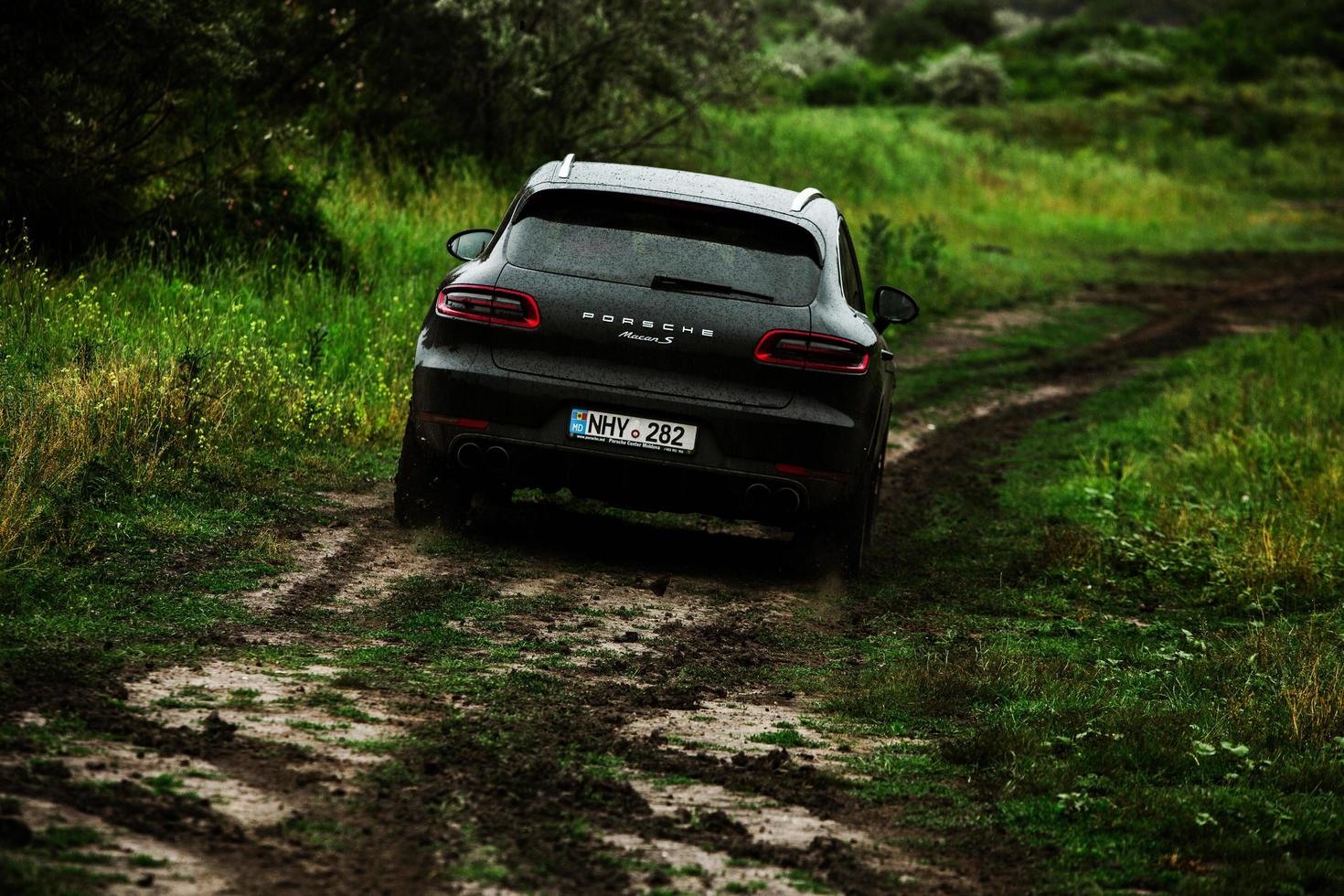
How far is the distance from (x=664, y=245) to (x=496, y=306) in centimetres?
85

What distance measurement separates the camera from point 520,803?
421 centimetres

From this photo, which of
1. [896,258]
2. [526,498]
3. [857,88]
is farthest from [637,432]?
[857,88]

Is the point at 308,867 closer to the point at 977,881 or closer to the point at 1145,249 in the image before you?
the point at 977,881

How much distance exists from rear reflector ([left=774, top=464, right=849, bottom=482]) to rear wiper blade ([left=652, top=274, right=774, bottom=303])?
0.77 metres

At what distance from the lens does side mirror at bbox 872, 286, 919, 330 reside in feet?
29.9

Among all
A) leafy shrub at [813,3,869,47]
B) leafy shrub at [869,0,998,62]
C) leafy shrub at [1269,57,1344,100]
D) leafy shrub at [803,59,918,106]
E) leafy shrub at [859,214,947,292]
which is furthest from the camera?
leafy shrub at [813,3,869,47]

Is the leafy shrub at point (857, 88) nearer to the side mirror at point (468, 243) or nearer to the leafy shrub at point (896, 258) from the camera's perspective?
the leafy shrub at point (896, 258)

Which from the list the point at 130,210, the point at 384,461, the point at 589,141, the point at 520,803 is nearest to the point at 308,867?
the point at 520,803

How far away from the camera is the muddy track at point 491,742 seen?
3773mm

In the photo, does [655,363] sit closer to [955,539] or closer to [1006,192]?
[955,539]

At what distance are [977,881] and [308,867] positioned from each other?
64.6 inches

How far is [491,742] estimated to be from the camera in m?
4.72

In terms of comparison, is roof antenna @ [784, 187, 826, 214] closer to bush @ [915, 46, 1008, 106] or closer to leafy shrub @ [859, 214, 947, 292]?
leafy shrub @ [859, 214, 947, 292]

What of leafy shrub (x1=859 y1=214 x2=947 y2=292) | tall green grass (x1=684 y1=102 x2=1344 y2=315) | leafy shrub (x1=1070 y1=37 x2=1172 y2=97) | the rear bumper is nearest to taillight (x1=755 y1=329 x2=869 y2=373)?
the rear bumper
